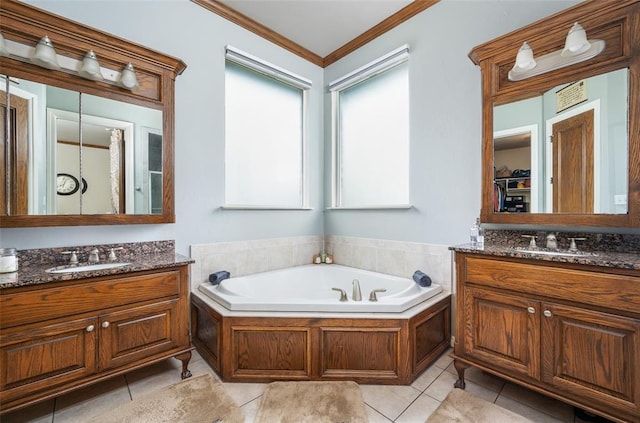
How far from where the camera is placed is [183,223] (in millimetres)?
2270

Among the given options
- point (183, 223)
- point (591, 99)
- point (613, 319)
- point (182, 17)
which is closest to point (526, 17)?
point (591, 99)

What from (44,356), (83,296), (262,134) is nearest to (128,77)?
(262,134)

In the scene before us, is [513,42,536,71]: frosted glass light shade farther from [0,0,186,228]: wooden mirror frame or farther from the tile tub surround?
[0,0,186,228]: wooden mirror frame

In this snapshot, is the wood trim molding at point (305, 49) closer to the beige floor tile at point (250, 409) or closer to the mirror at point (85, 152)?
the mirror at point (85, 152)

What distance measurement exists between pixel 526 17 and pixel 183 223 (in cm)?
287

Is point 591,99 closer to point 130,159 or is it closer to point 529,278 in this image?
point 529,278

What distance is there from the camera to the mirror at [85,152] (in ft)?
5.47

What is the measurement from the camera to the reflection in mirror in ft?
5.01

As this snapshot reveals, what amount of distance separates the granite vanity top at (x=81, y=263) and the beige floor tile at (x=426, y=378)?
1625mm

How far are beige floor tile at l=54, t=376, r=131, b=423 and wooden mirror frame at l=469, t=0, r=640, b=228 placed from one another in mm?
2559

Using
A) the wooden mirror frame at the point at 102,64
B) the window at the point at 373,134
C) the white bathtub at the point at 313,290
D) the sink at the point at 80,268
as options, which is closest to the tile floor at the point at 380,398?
the white bathtub at the point at 313,290

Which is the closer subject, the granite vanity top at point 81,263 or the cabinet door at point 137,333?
the granite vanity top at point 81,263

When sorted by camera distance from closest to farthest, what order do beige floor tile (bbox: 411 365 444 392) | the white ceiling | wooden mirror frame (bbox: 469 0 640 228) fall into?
wooden mirror frame (bbox: 469 0 640 228)
beige floor tile (bbox: 411 365 444 392)
the white ceiling

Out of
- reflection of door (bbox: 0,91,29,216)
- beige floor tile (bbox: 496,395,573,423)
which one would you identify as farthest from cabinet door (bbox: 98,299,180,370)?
beige floor tile (bbox: 496,395,573,423)
